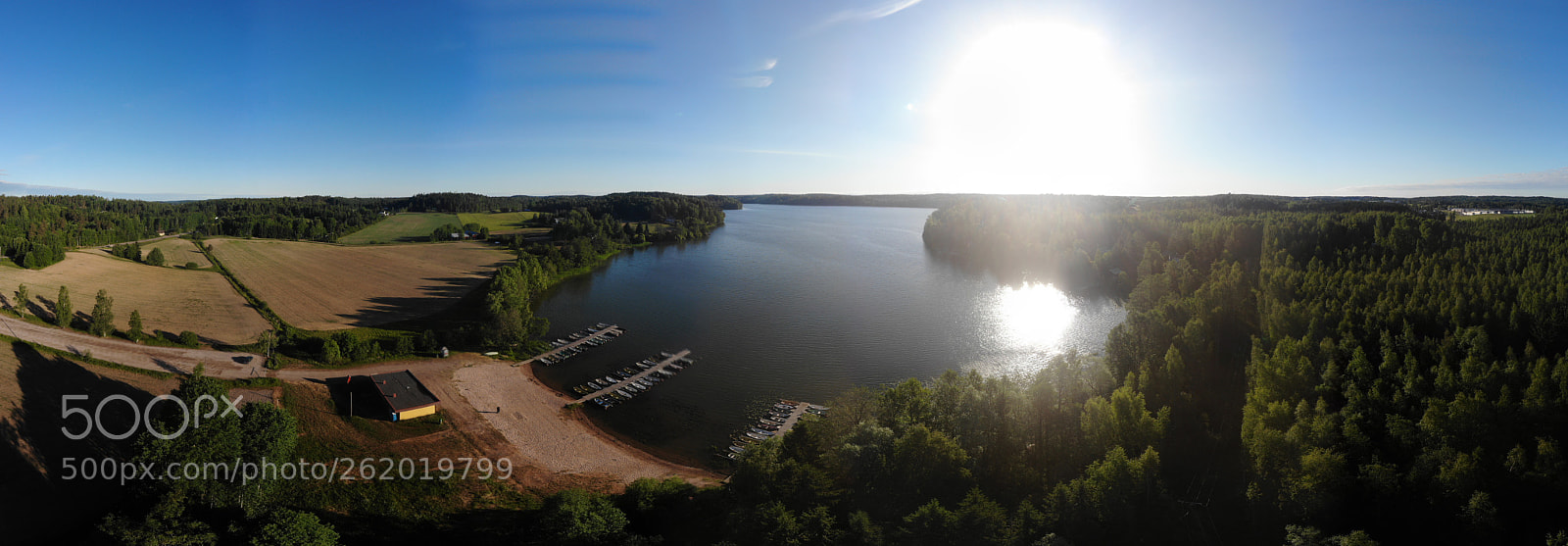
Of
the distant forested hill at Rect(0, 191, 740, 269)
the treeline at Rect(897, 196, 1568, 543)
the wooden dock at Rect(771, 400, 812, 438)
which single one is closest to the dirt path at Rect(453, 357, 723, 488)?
the wooden dock at Rect(771, 400, 812, 438)

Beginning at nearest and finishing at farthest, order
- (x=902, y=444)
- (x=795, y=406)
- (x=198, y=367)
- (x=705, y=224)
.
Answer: (x=902, y=444)
(x=198, y=367)
(x=795, y=406)
(x=705, y=224)

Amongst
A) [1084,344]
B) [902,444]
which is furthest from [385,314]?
[1084,344]

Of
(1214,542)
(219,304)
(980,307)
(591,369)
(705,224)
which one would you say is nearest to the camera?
(1214,542)

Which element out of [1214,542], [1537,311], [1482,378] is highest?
[1537,311]

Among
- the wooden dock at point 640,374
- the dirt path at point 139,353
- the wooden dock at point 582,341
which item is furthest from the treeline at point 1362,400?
the dirt path at point 139,353

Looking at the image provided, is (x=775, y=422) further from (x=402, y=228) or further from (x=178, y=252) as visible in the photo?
(x=402, y=228)

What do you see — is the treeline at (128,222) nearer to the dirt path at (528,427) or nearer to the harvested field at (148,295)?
the harvested field at (148,295)

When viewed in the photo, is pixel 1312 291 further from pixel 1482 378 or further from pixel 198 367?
pixel 198 367
